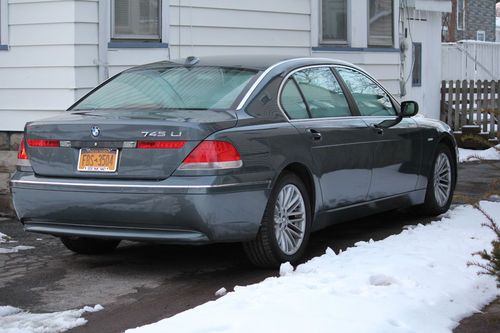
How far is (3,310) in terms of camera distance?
546 centimetres

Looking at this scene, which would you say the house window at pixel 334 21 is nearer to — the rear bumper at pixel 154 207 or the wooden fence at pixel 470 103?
the wooden fence at pixel 470 103

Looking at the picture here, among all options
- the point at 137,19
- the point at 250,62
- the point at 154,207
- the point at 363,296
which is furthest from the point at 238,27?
the point at 363,296

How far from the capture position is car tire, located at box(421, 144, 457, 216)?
339 inches

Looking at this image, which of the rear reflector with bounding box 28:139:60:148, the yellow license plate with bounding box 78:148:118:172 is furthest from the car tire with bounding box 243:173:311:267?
the rear reflector with bounding box 28:139:60:148

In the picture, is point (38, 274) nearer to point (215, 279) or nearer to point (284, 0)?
point (215, 279)

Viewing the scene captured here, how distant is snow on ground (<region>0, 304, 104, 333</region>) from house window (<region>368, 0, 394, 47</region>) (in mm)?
8527

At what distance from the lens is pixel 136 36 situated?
9.91 metres

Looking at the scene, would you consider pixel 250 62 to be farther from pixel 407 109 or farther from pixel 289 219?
pixel 407 109

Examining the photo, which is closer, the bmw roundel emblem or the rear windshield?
the bmw roundel emblem

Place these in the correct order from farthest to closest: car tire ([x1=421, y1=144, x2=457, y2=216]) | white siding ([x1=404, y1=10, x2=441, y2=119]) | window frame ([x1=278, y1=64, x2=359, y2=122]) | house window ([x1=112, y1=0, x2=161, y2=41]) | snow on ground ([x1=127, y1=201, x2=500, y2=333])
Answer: white siding ([x1=404, y1=10, x2=441, y2=119]) → house window ([x1=112, y1=0, x2=161, y2=41]) → car tire ([x1=421, y1=144, x2=457, y2=216]) → window frame ([x1=278, y1=64, x2=359, y2=122]) → snow on ground ([x1=127, y1=201, x2=500, y2=333])

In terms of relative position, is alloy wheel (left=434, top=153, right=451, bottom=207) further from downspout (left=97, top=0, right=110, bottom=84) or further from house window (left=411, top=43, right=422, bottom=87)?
house window (left=411, top=43, right=422, bottom=87)

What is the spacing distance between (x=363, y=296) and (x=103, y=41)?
523cm

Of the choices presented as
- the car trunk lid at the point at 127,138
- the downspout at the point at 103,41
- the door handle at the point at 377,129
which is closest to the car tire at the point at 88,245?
the car trunk lid at the point at 127,138

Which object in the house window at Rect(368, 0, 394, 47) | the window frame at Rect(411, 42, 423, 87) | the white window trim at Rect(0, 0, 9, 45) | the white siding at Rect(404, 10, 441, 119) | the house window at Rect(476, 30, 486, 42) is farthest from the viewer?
the house window at Rect(476, 30, 486, 42)
